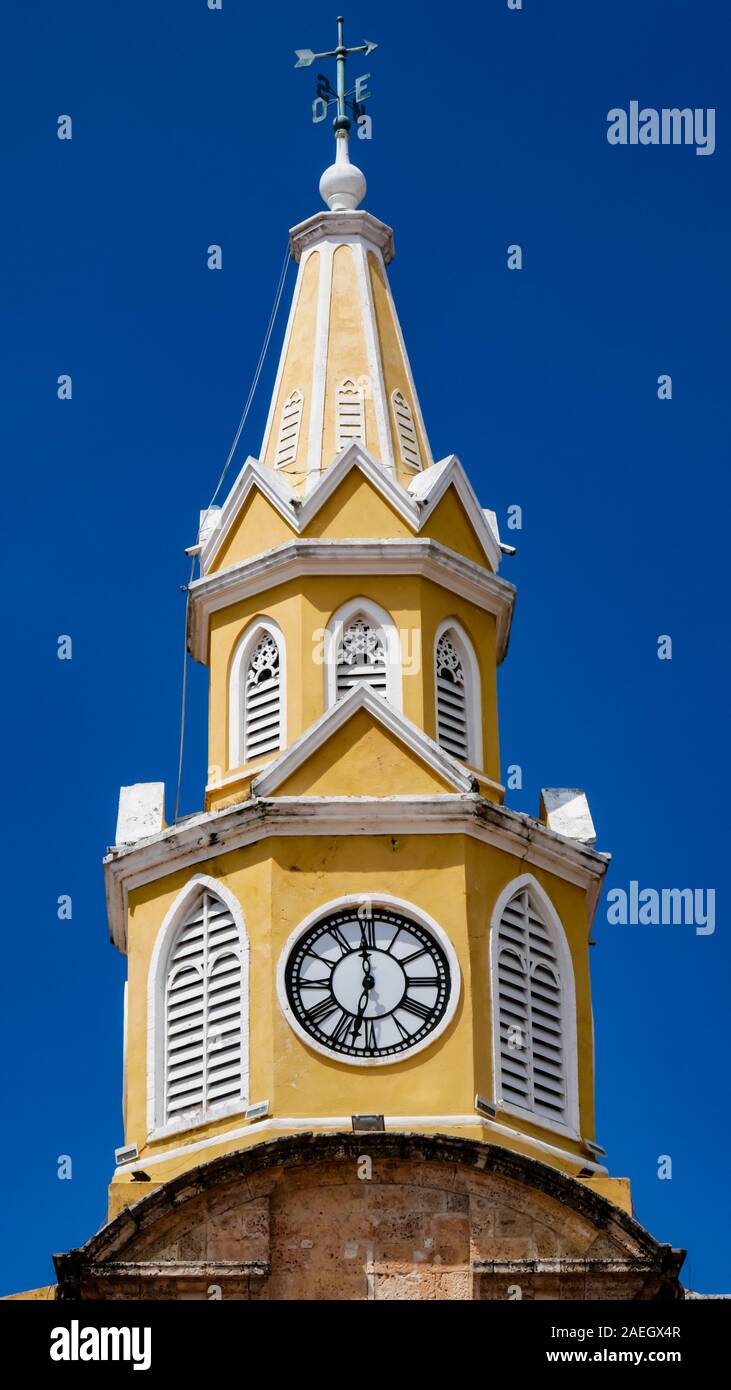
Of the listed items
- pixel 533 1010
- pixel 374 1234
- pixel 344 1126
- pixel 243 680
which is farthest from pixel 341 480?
pixel 374 1234

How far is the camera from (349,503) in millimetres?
48875

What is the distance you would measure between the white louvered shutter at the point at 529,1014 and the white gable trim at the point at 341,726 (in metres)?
1.86

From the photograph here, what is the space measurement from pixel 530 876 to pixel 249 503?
7.11 meters

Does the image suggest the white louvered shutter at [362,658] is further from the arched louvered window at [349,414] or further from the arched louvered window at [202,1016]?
the arched louvered window at [202,1016]

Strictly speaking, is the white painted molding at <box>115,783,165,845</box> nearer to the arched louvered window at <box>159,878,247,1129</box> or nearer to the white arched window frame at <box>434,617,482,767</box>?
the arched louvered window at <box>159,878,247,1129</box>

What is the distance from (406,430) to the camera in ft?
167

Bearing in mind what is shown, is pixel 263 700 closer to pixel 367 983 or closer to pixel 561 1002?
pixel 367 983

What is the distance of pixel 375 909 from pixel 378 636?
15.1 ft

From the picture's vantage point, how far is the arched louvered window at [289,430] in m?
50.4

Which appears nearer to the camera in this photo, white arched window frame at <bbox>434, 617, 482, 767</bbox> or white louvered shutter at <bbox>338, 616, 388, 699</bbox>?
white louvered shutter at <bbox>338, 616, 388, 699</bbox>

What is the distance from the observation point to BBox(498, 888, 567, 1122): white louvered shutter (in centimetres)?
4472

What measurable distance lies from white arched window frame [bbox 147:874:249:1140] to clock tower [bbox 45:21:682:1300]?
41 mm

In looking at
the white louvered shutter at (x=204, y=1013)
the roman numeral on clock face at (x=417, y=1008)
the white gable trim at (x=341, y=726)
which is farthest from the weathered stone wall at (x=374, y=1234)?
the white gable trim at (x=341, y=726)

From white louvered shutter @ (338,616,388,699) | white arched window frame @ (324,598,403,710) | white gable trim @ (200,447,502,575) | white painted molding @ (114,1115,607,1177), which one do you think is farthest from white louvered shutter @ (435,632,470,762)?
white painted molding @ (114,1115,607,1177)
